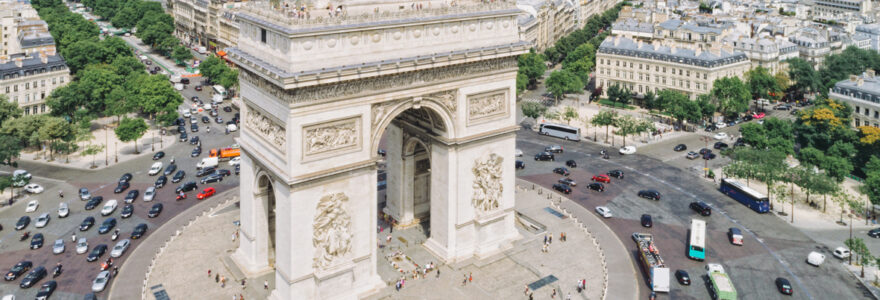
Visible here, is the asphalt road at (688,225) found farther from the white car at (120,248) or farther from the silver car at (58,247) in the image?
the silver car at (58,247)

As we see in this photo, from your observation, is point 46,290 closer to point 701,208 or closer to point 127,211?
point 127,211

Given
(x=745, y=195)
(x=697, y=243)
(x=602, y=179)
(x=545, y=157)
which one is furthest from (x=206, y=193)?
(x=745, y=195)

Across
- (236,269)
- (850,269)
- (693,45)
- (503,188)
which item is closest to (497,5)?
(503,188)

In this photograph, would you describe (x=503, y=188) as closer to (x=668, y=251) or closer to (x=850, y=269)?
(x=668, y=251)

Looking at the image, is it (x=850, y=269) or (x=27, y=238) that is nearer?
(x=850, y=269)

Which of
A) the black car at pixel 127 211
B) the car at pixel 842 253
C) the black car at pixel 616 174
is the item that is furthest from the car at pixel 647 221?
the black car at pixel 127 211

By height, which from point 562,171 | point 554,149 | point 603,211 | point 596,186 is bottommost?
point 603,211
